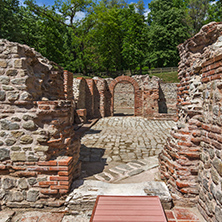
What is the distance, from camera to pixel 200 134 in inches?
111

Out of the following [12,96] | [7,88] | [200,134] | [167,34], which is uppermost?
[167,34]

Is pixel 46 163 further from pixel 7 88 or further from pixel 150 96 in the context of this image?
pixel 150 96

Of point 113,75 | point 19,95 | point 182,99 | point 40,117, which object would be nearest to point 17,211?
point 40,117

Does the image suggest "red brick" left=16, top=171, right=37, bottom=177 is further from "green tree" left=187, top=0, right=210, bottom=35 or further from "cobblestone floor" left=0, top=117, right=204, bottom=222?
"green tree" left=187, top=0, right=210, bottom=35

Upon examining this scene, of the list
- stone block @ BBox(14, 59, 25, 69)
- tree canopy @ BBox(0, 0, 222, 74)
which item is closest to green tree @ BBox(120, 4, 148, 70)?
tree canopy @ BBox(0, 0, 222, 74)

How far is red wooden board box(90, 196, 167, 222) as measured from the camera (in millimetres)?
2178

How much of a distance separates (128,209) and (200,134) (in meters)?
1.60

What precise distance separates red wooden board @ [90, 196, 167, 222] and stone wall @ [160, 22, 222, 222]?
2.15 ft

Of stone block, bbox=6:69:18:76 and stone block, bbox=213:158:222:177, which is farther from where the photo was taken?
stone block, bbox=6:69:18:76

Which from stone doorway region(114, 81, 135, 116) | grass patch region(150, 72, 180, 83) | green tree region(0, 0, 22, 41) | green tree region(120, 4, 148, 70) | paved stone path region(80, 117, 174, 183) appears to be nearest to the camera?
paved stone path region(80, 117, 174, 183)

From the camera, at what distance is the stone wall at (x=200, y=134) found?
7.47ft

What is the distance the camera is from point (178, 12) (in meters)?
27.4

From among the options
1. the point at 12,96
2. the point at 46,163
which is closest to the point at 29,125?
the point at 12,96

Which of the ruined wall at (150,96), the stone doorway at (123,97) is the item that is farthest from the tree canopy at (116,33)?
the ruined wall at (150,96)
